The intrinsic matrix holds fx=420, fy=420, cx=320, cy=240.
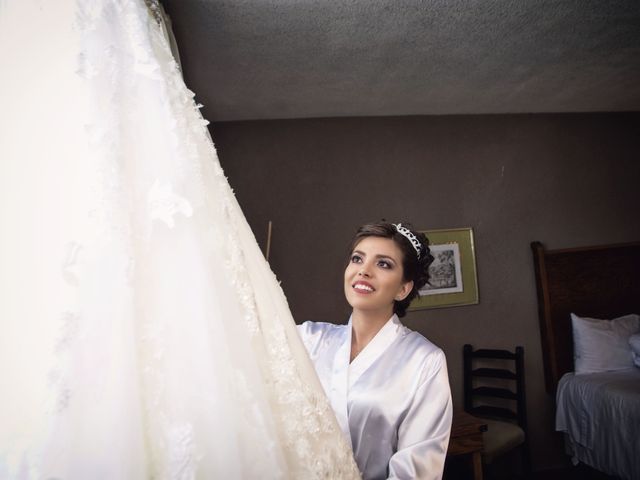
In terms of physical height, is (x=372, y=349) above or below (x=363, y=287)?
below

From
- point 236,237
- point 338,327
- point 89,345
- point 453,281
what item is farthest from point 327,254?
point 89,345

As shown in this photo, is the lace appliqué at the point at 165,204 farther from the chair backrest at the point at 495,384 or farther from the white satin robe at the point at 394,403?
the chair backrest at the point at 495,384

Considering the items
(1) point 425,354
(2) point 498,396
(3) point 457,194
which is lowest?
(2) point 498,396

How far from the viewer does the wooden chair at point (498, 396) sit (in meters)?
2.80

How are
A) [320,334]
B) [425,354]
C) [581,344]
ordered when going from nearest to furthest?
[425,354]
[320,334]
[581,344]

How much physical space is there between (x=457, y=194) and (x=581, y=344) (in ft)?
5.11

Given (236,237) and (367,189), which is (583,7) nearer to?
(367,189)

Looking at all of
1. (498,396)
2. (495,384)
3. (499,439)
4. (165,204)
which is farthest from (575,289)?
(165,204)

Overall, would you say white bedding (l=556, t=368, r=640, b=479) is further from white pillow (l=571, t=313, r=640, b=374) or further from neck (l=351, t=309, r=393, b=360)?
neck (l=351, t=309, r=393, b=360)

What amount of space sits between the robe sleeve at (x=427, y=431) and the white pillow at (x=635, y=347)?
2.77 m

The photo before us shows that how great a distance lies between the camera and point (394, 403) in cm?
140

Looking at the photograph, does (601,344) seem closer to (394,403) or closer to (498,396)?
(498,396)

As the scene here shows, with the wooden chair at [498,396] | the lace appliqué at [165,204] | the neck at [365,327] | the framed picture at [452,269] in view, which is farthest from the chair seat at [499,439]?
the lace appliqué at [165,204]

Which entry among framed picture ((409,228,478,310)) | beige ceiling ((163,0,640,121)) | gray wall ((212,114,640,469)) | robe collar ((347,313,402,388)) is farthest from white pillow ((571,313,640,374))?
robe collar ((347,313,402,388))
